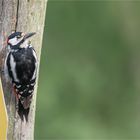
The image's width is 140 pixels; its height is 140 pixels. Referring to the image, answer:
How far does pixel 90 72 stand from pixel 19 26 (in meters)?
13.3

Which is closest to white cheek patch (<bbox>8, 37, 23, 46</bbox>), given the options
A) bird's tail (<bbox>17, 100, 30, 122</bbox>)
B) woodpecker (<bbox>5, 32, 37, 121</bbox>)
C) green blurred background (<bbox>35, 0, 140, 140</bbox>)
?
woodpecker (<bbox>5, 32, 37, 121</bbox>)

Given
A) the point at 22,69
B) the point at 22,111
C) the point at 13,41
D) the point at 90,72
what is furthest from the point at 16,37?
the point at 90,72

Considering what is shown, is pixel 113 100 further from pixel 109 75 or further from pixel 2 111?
pixel 2 111

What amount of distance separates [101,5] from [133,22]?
1.06 m

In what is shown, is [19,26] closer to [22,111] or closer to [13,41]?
[13,41]

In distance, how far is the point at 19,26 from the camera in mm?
8609

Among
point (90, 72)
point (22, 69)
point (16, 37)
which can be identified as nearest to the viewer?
point (16, 37)

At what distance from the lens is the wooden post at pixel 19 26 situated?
8562 mm

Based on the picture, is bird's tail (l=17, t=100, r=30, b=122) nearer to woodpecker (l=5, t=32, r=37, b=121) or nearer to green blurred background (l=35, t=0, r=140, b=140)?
woodpecker (l=5, t=32, r=37, b=121)

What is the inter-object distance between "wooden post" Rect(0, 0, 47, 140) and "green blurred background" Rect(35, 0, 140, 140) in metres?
9.79

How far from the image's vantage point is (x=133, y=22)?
76.6 feet

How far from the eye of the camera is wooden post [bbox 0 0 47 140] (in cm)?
856

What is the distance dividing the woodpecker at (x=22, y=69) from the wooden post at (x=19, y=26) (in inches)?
2.3

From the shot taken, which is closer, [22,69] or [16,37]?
[16,37]
